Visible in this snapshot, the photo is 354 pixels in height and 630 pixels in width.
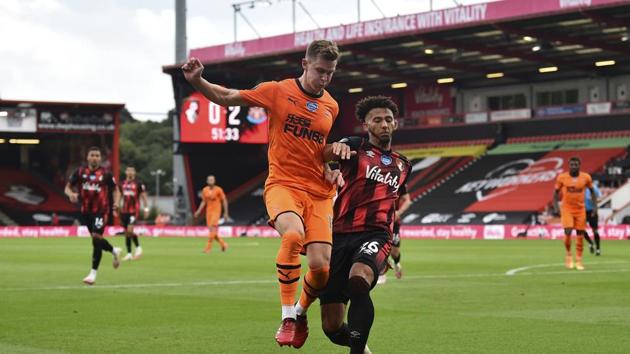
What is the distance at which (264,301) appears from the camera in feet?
49.4

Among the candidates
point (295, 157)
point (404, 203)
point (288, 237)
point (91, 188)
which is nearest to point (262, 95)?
point (295, 157)

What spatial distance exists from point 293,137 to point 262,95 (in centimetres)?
44

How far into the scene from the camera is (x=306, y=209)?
371 inches

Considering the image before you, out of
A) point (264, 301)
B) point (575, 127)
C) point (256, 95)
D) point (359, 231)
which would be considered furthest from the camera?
point (575, 127)

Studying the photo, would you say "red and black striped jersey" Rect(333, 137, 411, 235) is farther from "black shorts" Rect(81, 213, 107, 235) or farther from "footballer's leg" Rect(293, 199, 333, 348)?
"black shorts" Rect(81, 213, 107, 235)

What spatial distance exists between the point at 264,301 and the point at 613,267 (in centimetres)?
1040

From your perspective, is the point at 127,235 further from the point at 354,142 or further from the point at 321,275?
the point at 354,142

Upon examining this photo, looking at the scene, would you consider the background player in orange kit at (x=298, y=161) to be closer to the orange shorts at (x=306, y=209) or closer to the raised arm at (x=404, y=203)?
the orange shorts at (x=306, y=209)

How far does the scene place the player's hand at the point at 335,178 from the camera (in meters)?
8.68

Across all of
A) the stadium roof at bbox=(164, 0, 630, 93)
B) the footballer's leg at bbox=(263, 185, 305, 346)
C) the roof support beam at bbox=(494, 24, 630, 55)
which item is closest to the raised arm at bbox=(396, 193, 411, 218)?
the footballer's leg at bbox=(263, 185, 305, 346)

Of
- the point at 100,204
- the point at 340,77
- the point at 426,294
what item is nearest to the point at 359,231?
the point at 426,294

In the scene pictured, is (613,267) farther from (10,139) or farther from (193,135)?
(10,139)

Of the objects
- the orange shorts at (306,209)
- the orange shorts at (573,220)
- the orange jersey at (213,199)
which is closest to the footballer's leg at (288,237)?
the orange shorts at (306,209)

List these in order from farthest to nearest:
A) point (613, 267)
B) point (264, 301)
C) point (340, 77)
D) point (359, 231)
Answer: point (340, 77) < point (613, 267) < point (264, 301) < point (359, 231)
